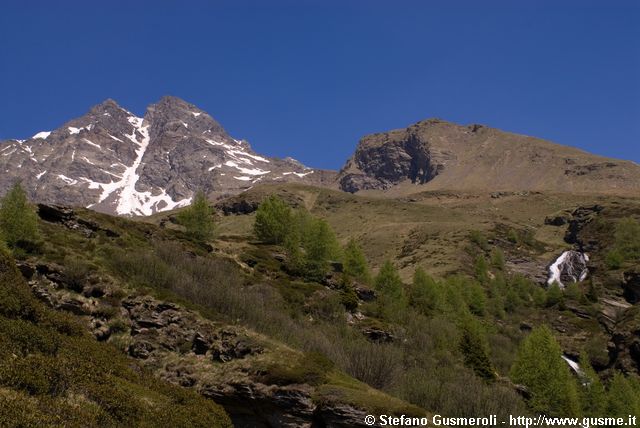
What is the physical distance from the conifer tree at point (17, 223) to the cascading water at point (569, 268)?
124 metres

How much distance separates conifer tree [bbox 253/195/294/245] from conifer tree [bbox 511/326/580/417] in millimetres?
38964

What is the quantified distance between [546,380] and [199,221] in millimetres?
51999

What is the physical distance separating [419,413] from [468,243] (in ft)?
465

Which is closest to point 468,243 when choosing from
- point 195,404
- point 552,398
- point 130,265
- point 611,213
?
point 611,213

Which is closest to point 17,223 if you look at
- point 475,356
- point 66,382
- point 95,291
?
point 95,291

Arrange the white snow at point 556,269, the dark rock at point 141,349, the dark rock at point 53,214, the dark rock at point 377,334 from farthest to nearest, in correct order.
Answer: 1. the white snow at point 556,269
2. the dark rock at point 377,334
3. the dark rock at point 53,214
4. the dark rock at point 141,349

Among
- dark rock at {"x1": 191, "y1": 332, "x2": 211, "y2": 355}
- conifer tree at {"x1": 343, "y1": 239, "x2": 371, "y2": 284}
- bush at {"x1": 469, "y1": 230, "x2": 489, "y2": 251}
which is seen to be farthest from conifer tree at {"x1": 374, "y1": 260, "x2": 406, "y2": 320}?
bush at {"x1": 469, "y1": 230, "x2": 489, "y2": 251}

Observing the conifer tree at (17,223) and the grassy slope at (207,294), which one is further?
the conifer tree at (17,223)

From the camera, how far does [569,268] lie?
469ft

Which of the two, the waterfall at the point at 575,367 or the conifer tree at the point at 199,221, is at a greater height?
the conifer tree at the point at 199,221

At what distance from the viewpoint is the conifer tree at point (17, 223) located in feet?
133

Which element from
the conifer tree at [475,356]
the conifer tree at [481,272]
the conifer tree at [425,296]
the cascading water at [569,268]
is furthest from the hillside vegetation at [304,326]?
the cascading water at [569,268]

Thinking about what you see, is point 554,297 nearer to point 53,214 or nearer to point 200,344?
point 53,214

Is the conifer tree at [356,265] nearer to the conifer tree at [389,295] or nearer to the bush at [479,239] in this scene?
the conifer tree at [389,295]
